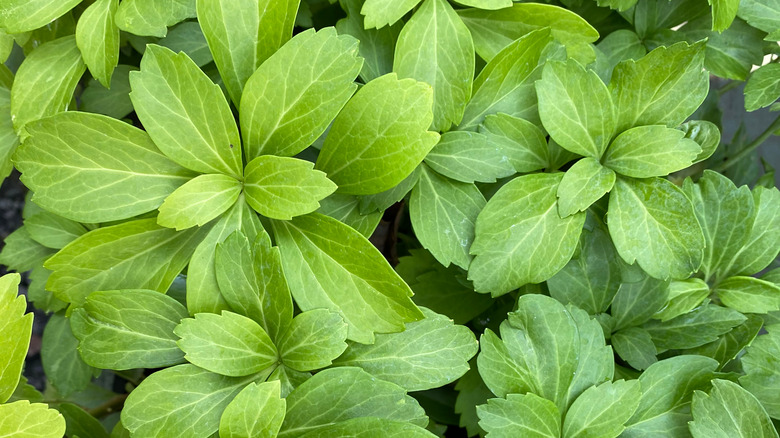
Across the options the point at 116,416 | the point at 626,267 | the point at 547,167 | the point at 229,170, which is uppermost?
the point at 229,170

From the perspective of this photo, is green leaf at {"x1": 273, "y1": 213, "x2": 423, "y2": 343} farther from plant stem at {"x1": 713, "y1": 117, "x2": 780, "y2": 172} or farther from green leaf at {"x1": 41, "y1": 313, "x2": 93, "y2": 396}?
plant stem at {"x1": 713, "y1": 117, "x2": 780, "y2": 172}

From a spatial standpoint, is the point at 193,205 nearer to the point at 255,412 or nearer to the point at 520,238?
the point at 255,412

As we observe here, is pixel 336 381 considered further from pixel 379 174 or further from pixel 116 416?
pixel 116 416

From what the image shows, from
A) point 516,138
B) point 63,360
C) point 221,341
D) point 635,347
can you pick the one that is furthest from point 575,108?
point 63,360

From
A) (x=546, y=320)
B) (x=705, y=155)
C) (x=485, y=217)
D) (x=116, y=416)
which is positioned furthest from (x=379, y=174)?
(x=116, y=416)

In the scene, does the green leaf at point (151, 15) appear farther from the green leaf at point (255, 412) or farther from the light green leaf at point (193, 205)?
the green leaf at point (255, 412)

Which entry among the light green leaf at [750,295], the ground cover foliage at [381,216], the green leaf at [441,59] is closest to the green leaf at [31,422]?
the ground cover foliage at [381,216]

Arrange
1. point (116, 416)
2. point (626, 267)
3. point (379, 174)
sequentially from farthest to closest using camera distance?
1. point (116, 416)
2. point (626, 267)
3. point (379, 174)
